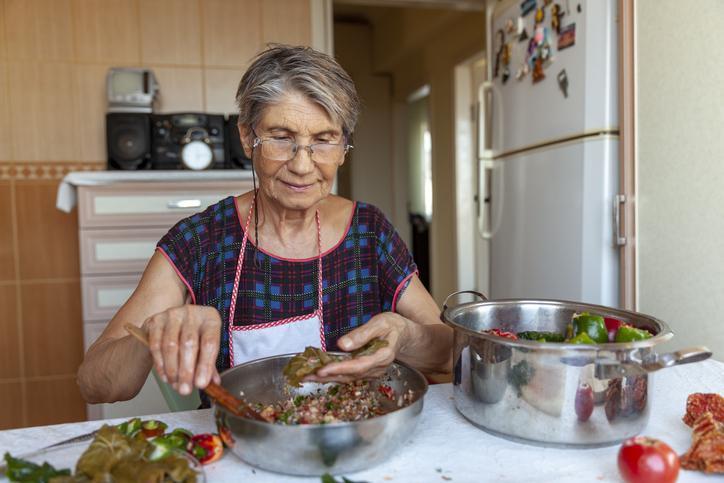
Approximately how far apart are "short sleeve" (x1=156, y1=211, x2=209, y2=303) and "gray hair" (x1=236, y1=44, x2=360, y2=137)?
0.91 ft

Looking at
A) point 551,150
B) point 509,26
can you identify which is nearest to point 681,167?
point 551,150

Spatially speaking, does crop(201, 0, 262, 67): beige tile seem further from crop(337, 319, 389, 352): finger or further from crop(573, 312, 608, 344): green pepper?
crop(573, 312, 608, 344): green pepper

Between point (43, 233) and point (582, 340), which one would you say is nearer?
point (582, 340)

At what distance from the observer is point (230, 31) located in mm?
3211

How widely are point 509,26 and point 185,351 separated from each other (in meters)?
2.47

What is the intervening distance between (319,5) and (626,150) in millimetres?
1972

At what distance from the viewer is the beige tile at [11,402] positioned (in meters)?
2.96

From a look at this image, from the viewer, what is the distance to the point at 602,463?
2.49 ft

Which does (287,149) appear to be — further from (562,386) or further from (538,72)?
(538,72)

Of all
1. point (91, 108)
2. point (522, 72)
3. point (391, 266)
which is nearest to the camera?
point (391, 266)

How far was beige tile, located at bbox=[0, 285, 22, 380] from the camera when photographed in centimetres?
296

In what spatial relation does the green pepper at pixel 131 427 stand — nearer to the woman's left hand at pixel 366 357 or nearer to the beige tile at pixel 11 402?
the woman's left hand at pixel 366 357

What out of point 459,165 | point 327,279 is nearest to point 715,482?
point 327,279

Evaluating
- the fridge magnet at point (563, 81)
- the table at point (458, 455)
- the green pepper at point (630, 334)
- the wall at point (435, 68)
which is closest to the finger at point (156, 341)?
the table at point (458, 455)
